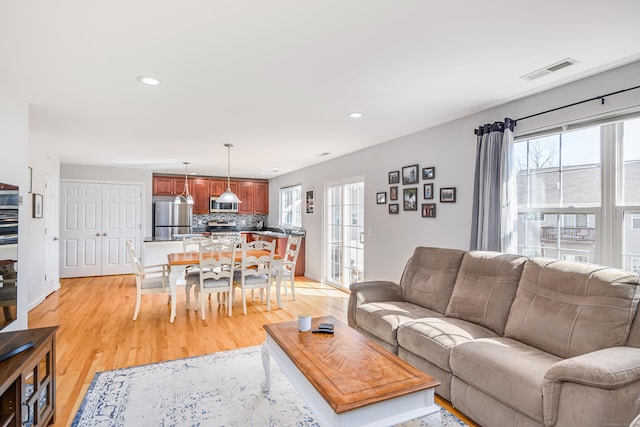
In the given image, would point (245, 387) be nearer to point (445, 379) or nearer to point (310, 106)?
point (445, 379)

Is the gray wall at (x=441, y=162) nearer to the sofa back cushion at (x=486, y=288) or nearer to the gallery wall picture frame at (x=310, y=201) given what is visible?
the gallery wall picture frame at (x=310, y=201)

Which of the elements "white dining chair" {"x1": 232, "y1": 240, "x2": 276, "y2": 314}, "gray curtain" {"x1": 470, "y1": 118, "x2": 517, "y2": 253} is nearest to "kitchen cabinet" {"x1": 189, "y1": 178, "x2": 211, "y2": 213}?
"white dining chair" {"x1": 232, "y1": 240, "x2": 276, "y2": 314}

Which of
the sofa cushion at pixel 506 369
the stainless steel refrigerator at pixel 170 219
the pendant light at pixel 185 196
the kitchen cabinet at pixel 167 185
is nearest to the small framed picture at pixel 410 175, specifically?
the sofa cushion at pixel 506 369

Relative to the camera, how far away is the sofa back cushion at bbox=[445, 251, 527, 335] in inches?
102

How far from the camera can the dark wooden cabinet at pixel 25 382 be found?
1650 mm

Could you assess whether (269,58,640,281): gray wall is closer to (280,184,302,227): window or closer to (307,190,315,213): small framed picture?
(307,190,315,213): small framed picture

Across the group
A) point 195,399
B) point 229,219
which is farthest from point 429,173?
point 229,219

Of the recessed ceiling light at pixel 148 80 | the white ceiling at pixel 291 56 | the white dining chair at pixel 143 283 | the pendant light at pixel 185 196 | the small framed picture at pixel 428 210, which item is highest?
the white ceiling at pixel 291 56

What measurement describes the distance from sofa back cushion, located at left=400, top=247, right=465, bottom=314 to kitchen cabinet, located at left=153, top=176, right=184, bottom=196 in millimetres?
6502

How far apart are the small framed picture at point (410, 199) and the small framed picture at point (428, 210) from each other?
15cm

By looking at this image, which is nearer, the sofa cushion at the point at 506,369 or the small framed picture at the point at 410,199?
the sofa cushion at the point at 506,369

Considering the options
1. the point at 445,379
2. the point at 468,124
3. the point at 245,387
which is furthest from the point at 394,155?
the point at 245,387

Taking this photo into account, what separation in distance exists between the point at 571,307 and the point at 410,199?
2.40m

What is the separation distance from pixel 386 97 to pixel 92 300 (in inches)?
205
